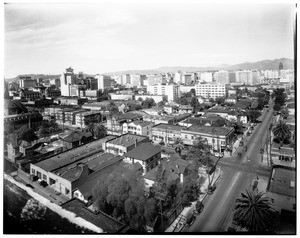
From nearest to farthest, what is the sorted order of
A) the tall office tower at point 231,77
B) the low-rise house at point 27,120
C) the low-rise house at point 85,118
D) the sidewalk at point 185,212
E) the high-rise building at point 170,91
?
the sidewalk at point 185,212 → the low-rise house at point 27,120 → the low-rise house at point 85,118 → the high-rise building at point 170,91 → the tall office tower at point 231,77

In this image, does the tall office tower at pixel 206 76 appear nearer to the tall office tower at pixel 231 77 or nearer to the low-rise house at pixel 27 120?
the tall office tower at pixel 231 77

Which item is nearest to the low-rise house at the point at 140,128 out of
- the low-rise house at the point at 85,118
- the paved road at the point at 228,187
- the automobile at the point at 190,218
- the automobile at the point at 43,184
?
the low-rise house at the point at 85,118

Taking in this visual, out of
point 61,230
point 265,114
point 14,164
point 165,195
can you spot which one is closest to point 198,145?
point 165,195

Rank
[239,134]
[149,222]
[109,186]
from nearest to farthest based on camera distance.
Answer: [149,222] → [109,186] → [239,134]

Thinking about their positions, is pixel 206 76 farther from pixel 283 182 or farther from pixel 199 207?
pixel 199 207

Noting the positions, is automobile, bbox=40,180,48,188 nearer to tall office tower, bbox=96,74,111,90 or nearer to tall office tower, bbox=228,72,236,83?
tall office tower, bbox=96,74,111,90

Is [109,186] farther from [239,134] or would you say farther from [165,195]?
Answer: [239,134]

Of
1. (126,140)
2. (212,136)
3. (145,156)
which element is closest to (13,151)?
(126,140)
